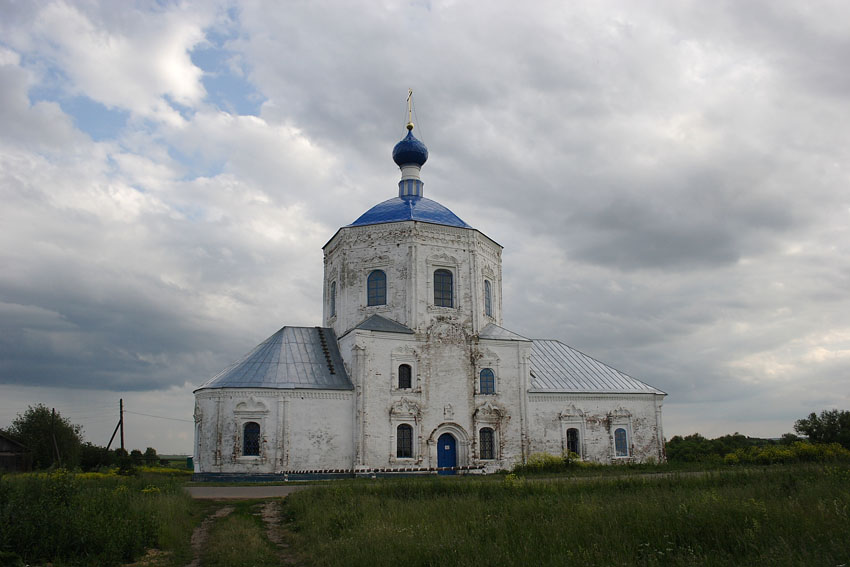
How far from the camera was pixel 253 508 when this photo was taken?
14594 millimetres

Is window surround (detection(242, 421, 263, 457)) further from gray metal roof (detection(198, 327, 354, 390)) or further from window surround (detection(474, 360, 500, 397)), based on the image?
window surround (detection(474, 360, 500, 397))

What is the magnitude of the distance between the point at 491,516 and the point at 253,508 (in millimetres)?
7066

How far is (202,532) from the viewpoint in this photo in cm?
1173

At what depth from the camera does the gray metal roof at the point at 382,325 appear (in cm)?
2477

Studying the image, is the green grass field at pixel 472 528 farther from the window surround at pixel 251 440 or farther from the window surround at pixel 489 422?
the window surround at pixel 489 422

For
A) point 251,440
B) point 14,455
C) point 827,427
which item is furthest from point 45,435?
point 827,427

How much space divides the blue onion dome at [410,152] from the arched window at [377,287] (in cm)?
656

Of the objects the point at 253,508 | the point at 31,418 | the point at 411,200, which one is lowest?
the point at 253,508

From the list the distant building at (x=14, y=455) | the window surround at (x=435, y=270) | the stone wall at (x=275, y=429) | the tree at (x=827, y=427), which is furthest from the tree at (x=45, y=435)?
the tree at (x=827, y=427)

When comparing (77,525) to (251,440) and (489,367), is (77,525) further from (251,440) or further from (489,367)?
(489,367)

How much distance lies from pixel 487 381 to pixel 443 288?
14.1 feet

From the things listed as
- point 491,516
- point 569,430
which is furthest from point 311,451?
point 491,516

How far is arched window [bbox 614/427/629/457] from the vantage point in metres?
27.8

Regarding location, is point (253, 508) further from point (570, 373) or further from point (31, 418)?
point (31, 418)
